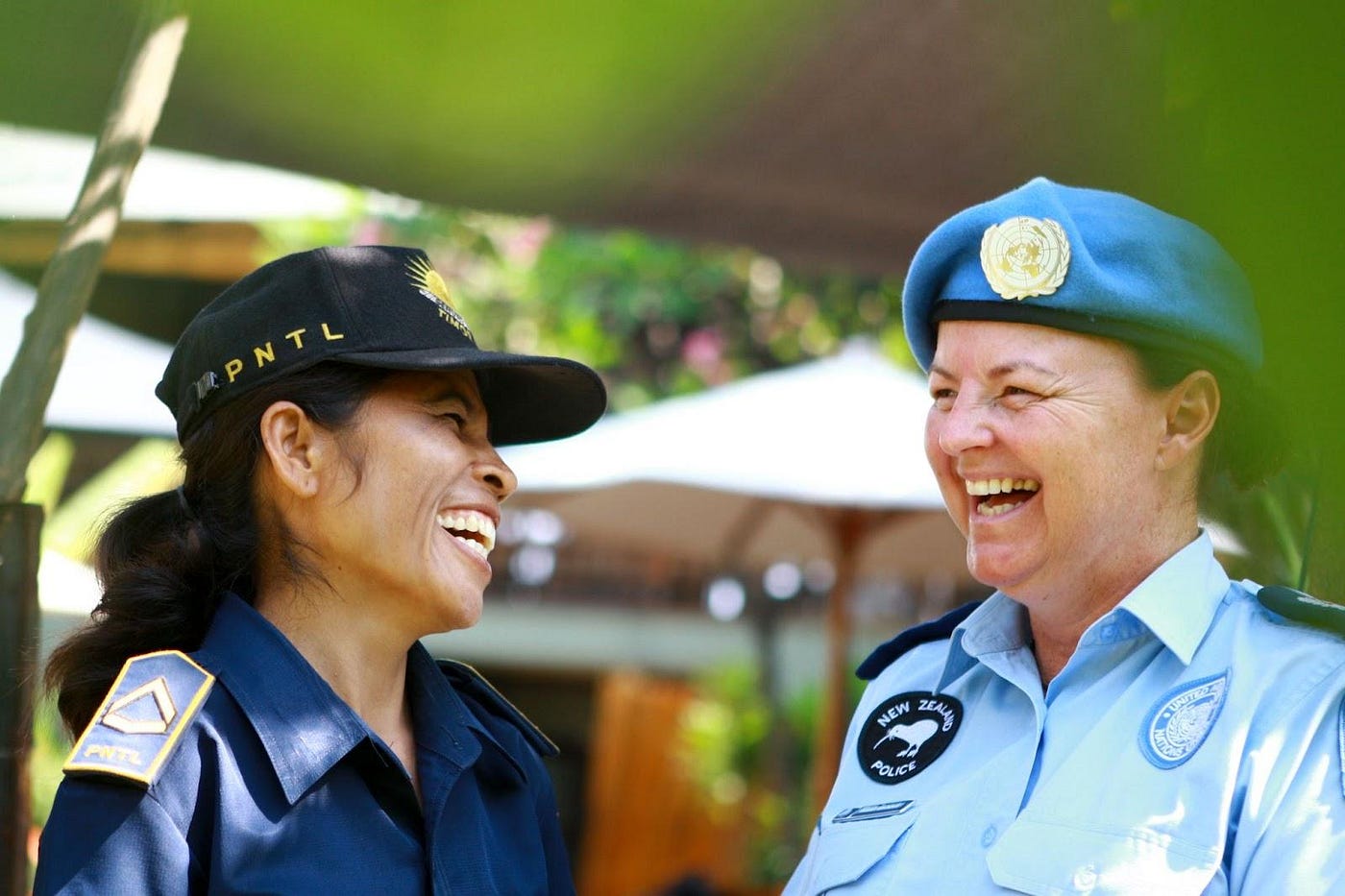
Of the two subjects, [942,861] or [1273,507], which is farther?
[1273,507]

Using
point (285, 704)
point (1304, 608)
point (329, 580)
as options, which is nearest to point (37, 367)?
point (329, 580)

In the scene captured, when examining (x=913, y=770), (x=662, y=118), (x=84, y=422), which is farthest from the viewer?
→ (x=84, y=422)

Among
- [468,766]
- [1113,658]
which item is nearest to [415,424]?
[468,766]

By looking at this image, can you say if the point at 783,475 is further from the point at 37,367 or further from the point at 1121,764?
Result: the point at 1121,764

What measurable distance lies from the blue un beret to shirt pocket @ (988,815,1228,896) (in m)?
0.55

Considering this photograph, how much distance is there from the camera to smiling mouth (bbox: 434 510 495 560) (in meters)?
1.88

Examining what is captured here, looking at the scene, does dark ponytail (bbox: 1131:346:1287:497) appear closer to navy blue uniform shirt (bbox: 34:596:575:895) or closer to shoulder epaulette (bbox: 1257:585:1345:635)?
shoulder epaulette (bbox: 1257:585:1345:635)

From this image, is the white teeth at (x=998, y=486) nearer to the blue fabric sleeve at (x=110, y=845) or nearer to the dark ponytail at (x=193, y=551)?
the dark ponytail at (x=193, y=551)

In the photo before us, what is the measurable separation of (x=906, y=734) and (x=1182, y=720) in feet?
1.52

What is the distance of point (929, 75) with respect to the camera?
294 centimetres

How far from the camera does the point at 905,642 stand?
2168mm

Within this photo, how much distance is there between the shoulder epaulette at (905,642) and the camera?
2119mm

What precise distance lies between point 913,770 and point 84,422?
4.90 meters

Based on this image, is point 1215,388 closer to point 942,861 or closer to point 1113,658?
point 1113,658
